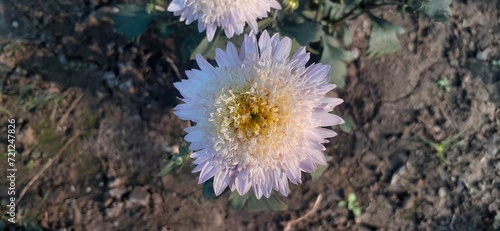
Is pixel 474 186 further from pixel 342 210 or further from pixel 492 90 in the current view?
pixel 342 210

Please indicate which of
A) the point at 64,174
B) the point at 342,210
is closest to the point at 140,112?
the point at 64,174

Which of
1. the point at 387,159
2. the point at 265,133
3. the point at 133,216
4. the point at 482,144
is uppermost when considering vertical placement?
the point at 265,133

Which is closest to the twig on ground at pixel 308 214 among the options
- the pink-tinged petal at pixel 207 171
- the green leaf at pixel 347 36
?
the green leaf at pixel 347 36

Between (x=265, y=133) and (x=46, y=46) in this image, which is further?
(x=46, y=46)

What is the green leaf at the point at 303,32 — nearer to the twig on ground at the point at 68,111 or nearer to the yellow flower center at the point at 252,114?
the yellow flower center at the point at 252,114

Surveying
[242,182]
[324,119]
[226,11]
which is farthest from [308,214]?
[226,11]

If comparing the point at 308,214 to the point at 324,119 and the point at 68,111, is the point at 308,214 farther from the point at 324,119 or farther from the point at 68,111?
the point at 68,111
